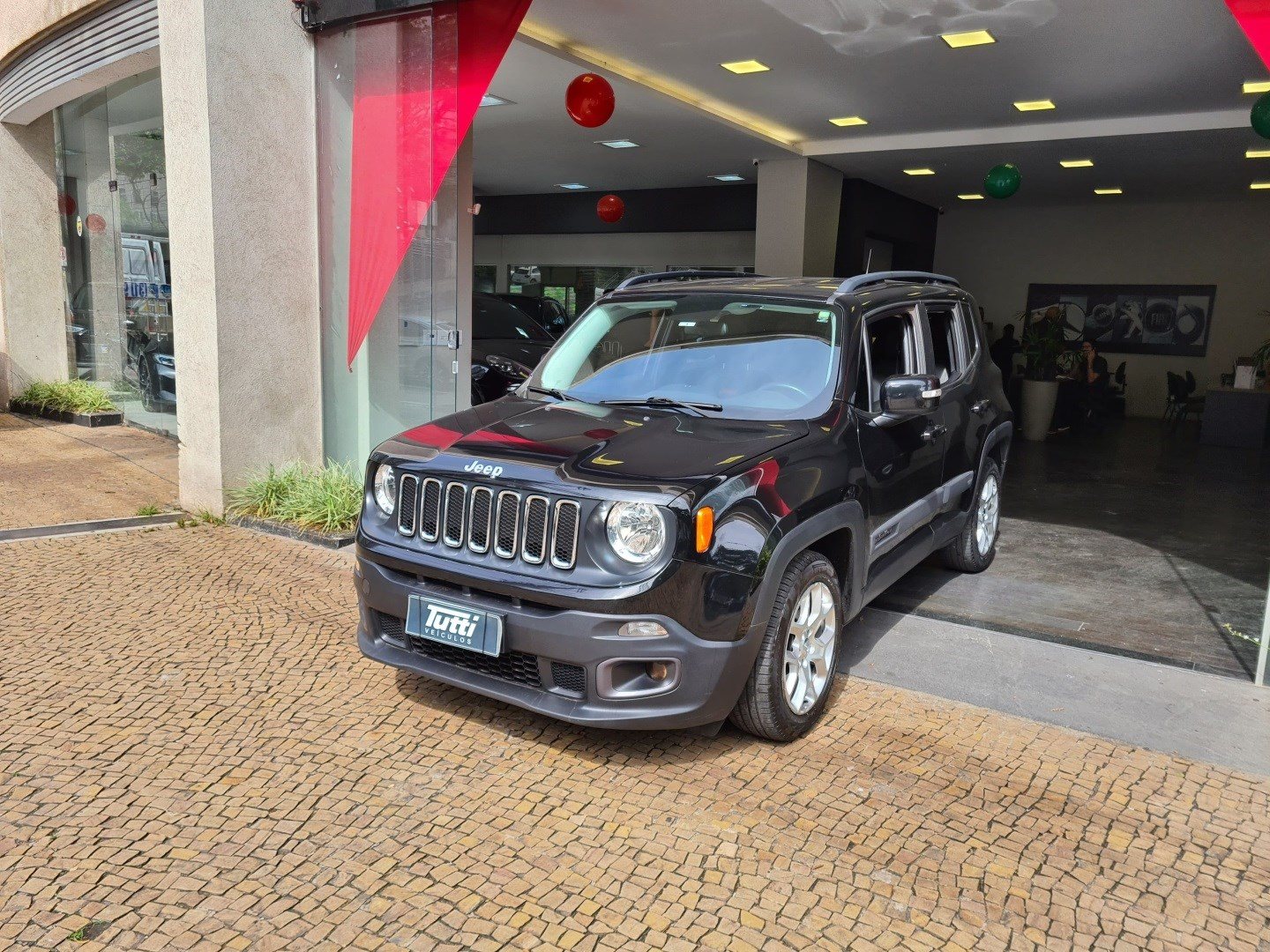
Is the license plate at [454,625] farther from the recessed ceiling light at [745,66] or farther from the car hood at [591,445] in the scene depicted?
the recessed ceiling light at [745,66]

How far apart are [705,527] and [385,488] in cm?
140

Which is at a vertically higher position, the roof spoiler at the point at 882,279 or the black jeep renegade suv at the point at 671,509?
the roof spoiler at the point at 882,279

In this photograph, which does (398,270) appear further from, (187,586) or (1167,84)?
(1167,84)

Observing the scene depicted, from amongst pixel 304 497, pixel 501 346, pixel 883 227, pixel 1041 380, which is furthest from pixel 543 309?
pixel 304 497

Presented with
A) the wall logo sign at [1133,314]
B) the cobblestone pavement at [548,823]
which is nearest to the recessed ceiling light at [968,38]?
the cobblestone pavement at [548,823]

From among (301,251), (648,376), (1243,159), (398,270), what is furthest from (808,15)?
(1243,159)

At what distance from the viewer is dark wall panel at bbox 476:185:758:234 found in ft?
57.6

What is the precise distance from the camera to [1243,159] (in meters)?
13.0

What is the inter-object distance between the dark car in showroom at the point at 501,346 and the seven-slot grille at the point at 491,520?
6025 mm

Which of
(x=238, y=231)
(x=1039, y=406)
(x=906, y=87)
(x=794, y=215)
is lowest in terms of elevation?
(x=1039, y=406)

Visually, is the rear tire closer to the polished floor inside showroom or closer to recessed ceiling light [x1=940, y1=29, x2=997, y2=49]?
the polished floor inside showroom

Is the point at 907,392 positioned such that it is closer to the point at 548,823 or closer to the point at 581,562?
the point at 581,562

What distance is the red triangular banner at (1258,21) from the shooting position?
162 inches

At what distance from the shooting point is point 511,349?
35.6ft
